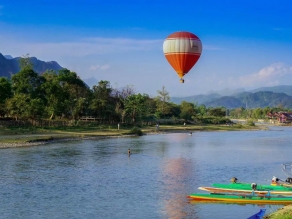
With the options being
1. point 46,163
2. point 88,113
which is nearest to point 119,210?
point 46,163

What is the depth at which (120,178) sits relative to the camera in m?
34.5

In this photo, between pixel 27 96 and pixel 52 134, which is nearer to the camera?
pixel 52 134

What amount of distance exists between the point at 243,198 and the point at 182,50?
2163cm

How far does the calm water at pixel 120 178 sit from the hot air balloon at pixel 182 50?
10.2 metres

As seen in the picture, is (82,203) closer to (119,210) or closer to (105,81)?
(119,210)

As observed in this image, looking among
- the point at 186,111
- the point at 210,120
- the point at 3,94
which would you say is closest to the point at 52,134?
the point at 3,94

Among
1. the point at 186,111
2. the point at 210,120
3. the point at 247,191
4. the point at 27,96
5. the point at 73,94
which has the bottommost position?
the point at 247,191

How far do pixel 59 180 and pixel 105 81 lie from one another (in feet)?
233

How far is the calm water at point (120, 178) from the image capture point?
24.2 m

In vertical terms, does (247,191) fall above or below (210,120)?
below

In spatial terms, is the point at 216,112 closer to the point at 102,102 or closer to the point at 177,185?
the point at 102,102

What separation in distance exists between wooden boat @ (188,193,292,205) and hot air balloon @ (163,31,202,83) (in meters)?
20.9

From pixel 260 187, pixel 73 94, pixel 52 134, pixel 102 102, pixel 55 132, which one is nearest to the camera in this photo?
pixel 260 187

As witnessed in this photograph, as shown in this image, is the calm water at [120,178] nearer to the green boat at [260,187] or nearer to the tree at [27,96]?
the green boat at [260,187]
